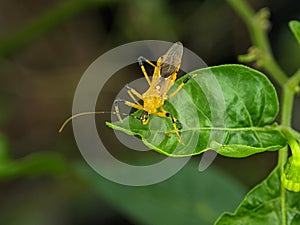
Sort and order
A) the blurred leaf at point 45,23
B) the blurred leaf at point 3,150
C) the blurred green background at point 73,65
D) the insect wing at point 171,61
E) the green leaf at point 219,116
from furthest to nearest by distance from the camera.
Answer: the blurred green background at point 73,65 < the blurred leaf at point 45,23 < the blurred leaf at point 3,150 < the insect wing at point 171,61 < the green leaf at point 219,116

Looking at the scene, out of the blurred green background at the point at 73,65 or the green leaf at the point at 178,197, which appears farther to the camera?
the blurred green background at the point at 73,65

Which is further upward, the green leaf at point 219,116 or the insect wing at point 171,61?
the insect wing at point 171,61

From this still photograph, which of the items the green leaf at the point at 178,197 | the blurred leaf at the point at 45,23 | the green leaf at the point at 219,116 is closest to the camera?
the green leaf at the point at 219,116

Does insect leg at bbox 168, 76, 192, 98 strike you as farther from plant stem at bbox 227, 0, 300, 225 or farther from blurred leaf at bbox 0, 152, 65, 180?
blurred leaf at bbox 0, 152, 65, 180

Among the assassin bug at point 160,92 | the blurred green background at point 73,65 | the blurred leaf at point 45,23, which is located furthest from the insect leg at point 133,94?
the blurred leaf at point 45,23

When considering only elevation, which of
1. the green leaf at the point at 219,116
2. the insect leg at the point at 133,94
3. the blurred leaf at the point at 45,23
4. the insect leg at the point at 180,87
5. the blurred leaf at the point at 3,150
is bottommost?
the green leaf at the point at 219,116

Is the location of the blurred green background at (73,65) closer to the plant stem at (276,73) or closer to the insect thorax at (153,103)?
the plant stem at (276,73)

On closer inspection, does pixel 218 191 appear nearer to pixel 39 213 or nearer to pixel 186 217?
pixel 186 217

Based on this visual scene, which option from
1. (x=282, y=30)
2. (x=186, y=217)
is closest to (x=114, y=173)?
(x=186, y=217)
